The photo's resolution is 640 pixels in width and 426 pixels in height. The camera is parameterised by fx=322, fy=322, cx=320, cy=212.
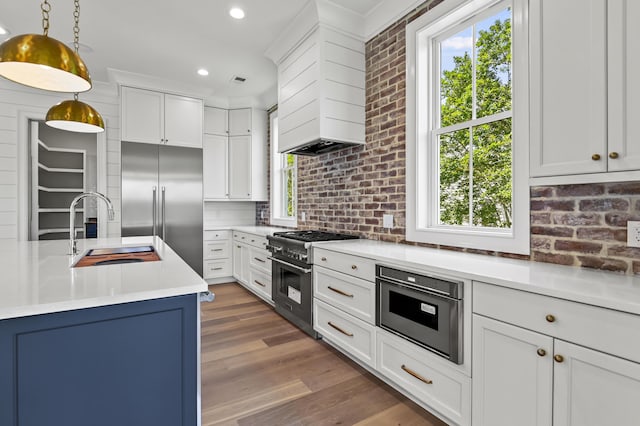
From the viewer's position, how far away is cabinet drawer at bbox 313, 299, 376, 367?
→ 226 centimetres

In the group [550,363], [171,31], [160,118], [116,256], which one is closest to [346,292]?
[550,363]

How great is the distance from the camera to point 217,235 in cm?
506

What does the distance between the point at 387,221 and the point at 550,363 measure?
1722mm

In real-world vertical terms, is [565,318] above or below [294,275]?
above

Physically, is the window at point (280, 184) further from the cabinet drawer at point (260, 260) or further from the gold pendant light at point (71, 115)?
the gold pendant light at point (71, 115)

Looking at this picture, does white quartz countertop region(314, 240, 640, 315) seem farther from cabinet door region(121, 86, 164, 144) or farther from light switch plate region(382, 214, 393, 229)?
cabinet door region(121, 86, 164, 144)

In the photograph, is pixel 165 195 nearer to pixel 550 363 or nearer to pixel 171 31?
pixel 171 31

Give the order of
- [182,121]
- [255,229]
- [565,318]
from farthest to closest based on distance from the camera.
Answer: [255,229] < [182,121] < [565,318]

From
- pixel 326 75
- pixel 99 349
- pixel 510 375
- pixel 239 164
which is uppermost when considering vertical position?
pixel 326 75

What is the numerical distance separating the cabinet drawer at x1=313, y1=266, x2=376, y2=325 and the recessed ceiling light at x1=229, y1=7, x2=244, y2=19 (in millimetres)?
2376

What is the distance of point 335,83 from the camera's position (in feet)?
9.82

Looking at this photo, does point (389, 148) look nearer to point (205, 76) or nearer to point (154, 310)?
point (154, 310)

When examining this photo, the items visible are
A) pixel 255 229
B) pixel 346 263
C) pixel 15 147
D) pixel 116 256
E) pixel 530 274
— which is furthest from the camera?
pixel 255 229

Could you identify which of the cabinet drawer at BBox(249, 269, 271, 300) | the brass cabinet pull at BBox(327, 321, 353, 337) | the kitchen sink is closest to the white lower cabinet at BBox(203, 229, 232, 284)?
the cabinet drawer at BBox(249, 269, 271, 300)
